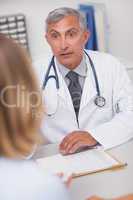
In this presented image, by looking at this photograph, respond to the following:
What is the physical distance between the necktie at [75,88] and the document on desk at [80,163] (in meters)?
0.35

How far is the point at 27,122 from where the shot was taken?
2.36ft

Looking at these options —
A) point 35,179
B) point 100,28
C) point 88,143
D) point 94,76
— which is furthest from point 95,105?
point 35,179

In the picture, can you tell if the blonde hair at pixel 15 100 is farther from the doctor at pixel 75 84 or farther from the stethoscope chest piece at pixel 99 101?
the stethoscope chest piece at pixel 99 101

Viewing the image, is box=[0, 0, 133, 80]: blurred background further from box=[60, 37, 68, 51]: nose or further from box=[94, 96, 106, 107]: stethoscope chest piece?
box=[94, 96, 106, 107]: stethoscope chest piece

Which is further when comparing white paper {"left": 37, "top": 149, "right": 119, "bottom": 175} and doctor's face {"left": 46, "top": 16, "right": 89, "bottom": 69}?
doctor's face {"left": 46, "top": 16, "right": 89, "bottom": 69}

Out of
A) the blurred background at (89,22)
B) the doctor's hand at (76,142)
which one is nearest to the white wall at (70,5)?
the blurred background at (89,22)

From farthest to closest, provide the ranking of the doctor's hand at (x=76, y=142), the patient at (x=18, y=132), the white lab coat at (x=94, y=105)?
the white lab coat at (x=94, y=105), the doctor's hand at (x=76, y=142), the patient at (x=18, y=132)

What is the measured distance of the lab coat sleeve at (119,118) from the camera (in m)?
1.48

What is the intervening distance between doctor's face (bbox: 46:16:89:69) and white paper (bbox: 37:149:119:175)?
0.51 metres

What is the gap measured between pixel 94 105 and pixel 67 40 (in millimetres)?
318

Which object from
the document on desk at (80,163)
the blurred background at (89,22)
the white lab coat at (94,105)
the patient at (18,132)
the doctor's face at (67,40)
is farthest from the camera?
the blurred background at (89,22)

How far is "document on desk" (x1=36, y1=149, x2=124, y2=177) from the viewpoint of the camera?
4.04 ft

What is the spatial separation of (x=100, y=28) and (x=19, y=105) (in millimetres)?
1831

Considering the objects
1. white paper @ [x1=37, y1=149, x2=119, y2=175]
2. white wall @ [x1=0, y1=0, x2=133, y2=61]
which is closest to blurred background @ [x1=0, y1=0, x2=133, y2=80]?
white wall @ [x1=0, y1=0, x2=133, y2=61]
